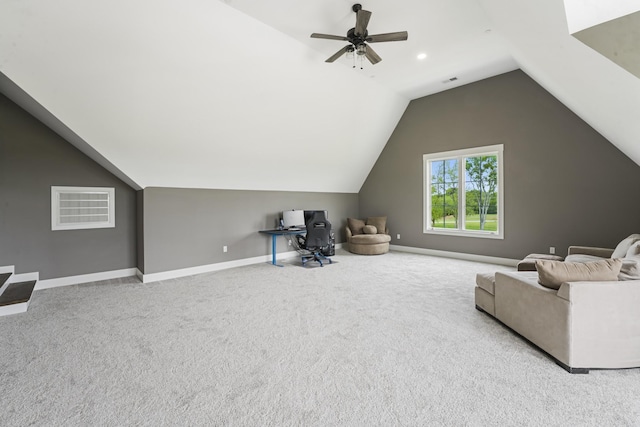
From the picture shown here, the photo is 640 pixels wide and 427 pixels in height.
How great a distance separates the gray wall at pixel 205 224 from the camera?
16.1 feet

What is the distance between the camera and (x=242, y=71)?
13.6ft

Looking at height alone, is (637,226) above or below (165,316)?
above

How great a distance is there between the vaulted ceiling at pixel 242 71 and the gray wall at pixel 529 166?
0.51 m

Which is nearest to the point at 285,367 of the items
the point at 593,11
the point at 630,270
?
the point at 630,270

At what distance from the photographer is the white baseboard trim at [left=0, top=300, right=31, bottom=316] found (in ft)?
11.2

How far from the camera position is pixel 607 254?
4023 mm

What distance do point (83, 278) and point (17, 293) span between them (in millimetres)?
1024

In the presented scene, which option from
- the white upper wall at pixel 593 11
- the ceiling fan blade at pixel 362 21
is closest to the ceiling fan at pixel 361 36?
the ceiling fan blade at pixel 362 21

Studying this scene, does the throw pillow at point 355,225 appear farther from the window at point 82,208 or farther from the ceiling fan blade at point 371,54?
the window at point 82,208

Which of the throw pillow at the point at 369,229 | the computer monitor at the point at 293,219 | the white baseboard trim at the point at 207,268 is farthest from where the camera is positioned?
the throw pillow at the point at 369,229

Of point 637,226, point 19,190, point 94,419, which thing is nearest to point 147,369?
point 94,419

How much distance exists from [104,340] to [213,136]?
317 centimetres

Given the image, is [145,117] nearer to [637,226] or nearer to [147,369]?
[147,369]

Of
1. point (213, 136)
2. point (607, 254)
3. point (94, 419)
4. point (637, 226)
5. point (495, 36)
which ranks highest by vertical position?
point (495, 36)
